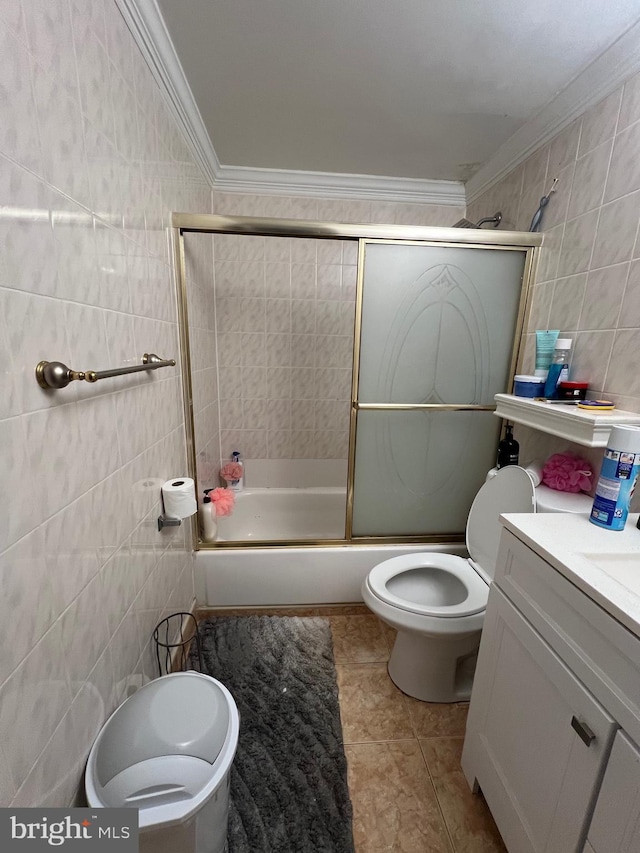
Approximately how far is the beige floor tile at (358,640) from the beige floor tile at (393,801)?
13.6 inches

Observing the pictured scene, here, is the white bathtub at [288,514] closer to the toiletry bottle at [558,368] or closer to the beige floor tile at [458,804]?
the beige floor tile at [458,804]

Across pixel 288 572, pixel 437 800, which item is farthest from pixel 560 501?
pixel 288 572

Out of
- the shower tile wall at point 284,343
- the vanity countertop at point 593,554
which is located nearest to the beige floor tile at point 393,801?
the vanity countertop at point 593,554

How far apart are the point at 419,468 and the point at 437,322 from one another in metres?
0.72

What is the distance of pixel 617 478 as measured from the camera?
89 cm

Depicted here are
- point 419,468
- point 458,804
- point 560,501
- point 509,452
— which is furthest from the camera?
point 419,468

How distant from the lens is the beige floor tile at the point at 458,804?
3.22 ft

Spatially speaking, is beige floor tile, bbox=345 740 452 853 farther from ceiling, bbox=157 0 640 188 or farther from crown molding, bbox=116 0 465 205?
crown molding, bbox=116 0 465 205

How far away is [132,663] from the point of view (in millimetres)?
1054

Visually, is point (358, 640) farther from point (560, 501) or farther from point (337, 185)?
point (337, 185)

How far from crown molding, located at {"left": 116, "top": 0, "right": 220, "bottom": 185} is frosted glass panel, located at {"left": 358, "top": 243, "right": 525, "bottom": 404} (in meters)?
0.90

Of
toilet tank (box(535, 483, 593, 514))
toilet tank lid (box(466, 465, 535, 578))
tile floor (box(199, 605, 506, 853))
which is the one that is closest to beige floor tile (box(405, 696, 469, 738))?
tile floor (box(199, 605, 506, 853))

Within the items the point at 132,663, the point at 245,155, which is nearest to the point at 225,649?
the point at 132,663

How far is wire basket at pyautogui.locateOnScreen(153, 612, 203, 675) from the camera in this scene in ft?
4.22
